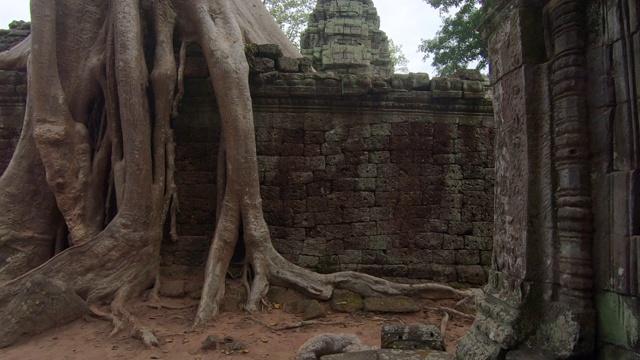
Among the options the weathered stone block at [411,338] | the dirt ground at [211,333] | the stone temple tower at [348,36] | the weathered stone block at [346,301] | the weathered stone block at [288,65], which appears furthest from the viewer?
the stone temple tower at [348,36]

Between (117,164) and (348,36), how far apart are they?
260 inches

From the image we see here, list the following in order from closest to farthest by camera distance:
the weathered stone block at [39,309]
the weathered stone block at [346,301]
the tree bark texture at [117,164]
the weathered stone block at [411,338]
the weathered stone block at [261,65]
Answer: the weathered stone block at [411,338] → the weathered stone block at [39,309] → the tree bark texture at [117,164] → the weathered stone block at [346,301] → the weathered stone block at [261,65]

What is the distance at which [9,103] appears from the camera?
498cm

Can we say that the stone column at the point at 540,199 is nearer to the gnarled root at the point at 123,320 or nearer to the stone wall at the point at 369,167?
the gnarled root at the point at 123,320

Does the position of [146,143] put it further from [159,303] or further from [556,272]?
[556,272]

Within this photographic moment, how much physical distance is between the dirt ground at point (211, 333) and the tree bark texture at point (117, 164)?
168 mm

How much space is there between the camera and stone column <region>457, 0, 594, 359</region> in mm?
1796

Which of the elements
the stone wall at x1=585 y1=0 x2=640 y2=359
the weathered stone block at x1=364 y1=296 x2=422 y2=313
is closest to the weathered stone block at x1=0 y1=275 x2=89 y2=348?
the weathered stone block at x1=364 y1=296 x2=422 y2=313

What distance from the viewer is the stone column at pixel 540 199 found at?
1796 millimetres

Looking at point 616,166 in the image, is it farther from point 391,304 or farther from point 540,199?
point 391,304

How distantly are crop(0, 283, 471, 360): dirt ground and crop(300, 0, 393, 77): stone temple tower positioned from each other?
6.13 m

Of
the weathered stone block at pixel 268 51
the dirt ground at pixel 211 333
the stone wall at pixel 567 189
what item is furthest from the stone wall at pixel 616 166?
the weathered stone block at pixel 268 51

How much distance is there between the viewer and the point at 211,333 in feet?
11.8

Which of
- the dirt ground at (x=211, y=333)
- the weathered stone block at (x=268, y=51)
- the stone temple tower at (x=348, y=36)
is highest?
the stone temple tower at (x=348, y=36)
